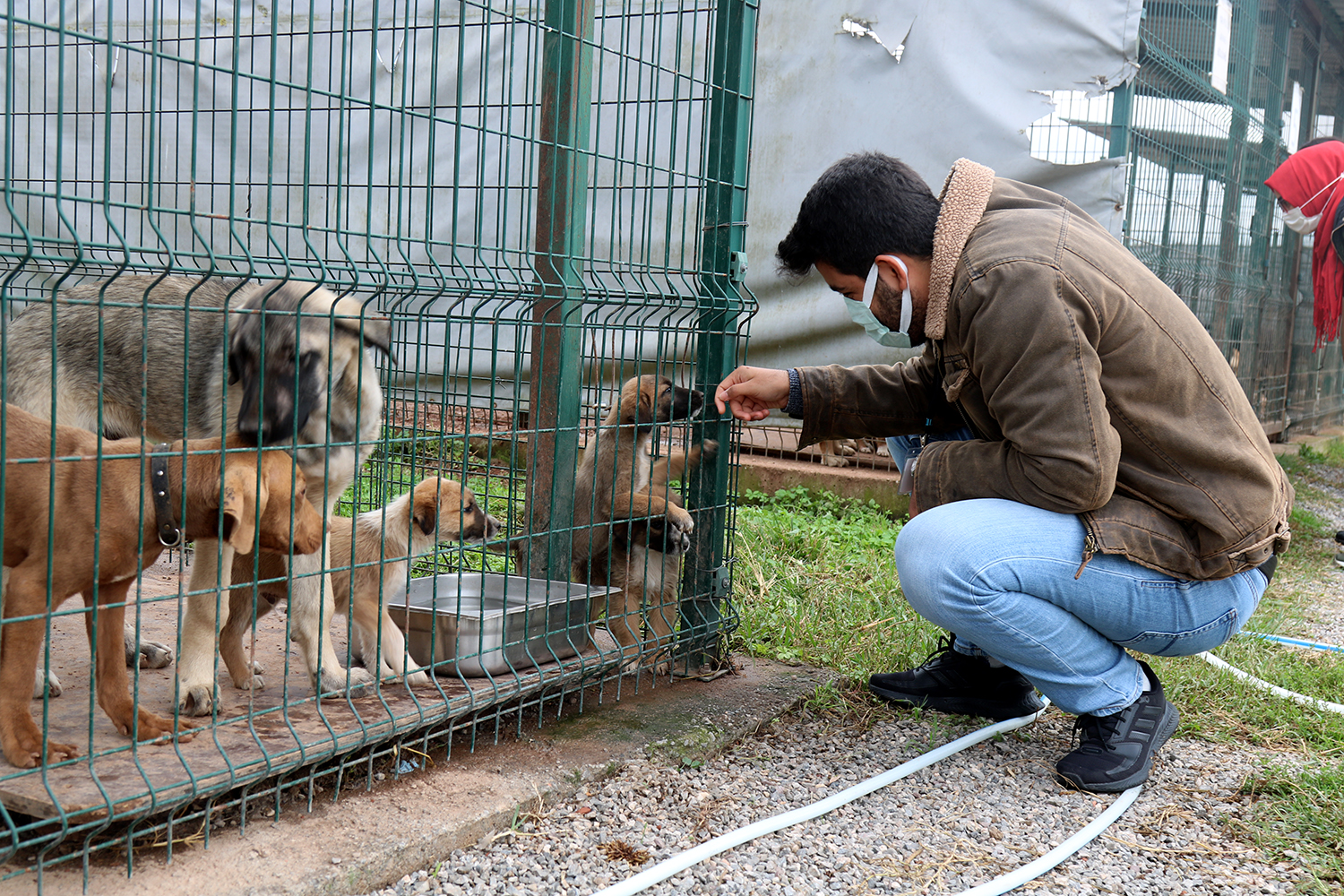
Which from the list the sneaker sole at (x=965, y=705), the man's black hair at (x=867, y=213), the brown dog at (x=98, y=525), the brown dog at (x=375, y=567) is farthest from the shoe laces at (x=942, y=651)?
the brown dog at (x=98, y=525)

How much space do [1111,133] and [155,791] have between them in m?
6.51

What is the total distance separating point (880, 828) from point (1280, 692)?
79.9 inches

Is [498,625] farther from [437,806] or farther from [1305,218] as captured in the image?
[1305,218]

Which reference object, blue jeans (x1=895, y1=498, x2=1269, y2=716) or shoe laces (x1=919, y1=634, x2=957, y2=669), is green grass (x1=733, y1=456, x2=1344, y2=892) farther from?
blue jeans (x1=895, y1=498, x2=1269, y2=716)

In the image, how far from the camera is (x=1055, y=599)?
10.6 ft

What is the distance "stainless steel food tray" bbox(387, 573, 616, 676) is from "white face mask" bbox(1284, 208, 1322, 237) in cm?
712

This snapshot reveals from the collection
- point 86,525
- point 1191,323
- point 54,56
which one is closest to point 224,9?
point 54,56

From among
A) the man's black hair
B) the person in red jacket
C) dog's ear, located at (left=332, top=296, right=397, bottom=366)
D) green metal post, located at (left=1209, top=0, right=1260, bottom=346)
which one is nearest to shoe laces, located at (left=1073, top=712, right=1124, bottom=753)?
the man's black hair

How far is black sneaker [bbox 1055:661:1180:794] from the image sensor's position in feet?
10.9

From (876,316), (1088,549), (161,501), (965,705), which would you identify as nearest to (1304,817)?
(1088,549)

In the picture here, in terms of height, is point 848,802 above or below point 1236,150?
below

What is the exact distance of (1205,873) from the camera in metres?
2.88

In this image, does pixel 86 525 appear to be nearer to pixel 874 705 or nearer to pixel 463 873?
pixel 463 873

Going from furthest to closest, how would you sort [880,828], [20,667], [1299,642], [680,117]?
[680,117], [1299,642], [880,828], [20,667]
